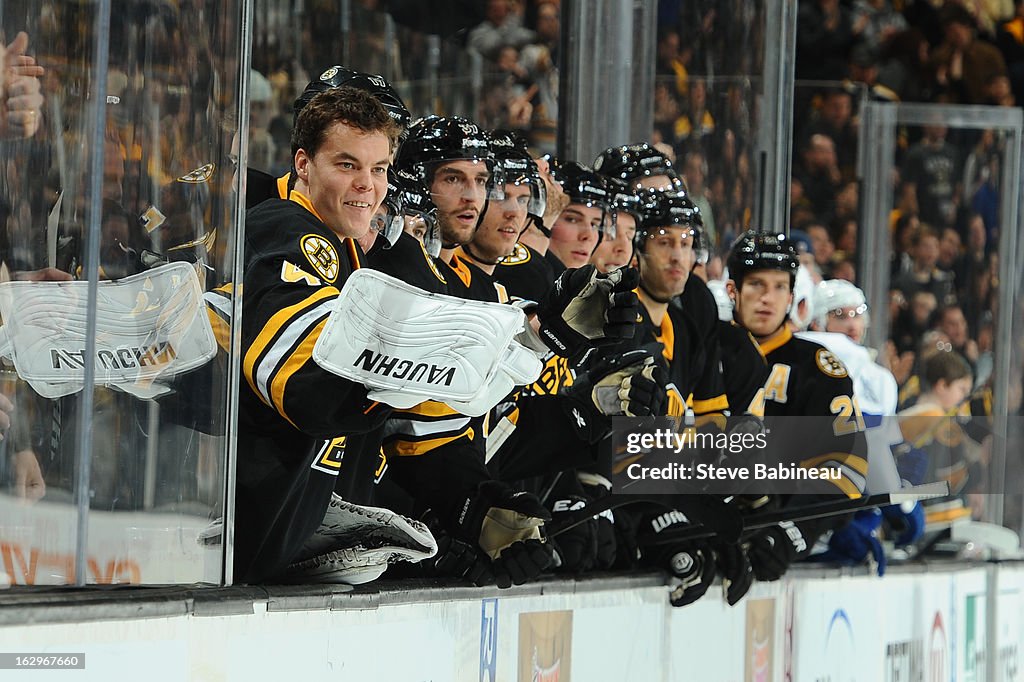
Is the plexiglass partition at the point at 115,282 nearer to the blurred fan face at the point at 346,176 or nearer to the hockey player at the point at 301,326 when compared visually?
the hockey player at the point at 301,326

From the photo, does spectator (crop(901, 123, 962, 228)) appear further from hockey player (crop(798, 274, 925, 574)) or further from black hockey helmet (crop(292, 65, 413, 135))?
black hockey helmet (crop(292, 65, 413, 135))

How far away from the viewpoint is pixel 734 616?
13.9ft

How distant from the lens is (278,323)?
2.59 m

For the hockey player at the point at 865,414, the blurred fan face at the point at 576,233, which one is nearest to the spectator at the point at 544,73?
the hockey player at the point at 865,414

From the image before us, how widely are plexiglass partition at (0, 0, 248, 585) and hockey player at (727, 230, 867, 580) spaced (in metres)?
2.24

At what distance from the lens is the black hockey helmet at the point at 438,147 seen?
3430 millimetres

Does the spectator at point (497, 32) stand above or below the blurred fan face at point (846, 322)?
above

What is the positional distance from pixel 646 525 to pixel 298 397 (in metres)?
1.69

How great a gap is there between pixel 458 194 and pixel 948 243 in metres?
4.65

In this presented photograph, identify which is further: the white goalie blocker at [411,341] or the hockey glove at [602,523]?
the hockey glove at [602,523]

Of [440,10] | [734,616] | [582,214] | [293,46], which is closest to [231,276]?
[582,214]

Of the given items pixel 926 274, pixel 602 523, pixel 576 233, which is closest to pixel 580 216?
pixel 576 233

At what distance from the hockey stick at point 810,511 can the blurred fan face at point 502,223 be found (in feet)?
2.56

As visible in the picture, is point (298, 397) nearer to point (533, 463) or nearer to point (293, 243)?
point (293, 243)
